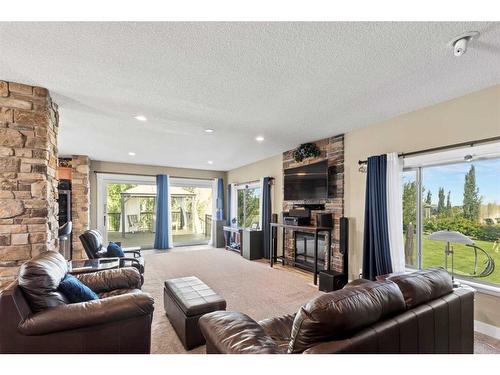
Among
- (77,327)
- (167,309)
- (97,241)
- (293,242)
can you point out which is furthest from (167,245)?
(77,327)

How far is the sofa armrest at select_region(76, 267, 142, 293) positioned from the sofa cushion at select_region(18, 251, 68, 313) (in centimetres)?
67

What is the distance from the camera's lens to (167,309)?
8.64 ft

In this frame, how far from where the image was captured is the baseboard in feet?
7.61

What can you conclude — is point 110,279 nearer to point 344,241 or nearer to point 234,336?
point 234,336

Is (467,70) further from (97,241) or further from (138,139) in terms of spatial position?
(97,241)

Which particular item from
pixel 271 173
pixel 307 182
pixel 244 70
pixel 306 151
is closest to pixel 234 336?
pixel 244 70

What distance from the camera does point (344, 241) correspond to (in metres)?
3.76

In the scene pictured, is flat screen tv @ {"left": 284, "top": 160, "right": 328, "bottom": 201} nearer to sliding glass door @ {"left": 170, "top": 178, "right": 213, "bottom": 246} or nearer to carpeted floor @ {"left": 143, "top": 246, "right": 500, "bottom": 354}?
carpeted floor @ {"left": 143, "top": 246, "right": 500, "bottom": 354}

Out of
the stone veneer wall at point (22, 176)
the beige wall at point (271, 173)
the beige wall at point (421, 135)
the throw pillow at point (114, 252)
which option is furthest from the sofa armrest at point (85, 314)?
the beige wall at point (271, 173)

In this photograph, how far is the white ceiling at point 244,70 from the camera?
1.54 m

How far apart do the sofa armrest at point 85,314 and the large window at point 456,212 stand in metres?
2.97

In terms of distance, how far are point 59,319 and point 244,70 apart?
7.13 ft

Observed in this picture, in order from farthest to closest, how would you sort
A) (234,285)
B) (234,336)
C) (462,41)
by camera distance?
(234,285)
(462,41)
(234,336)
